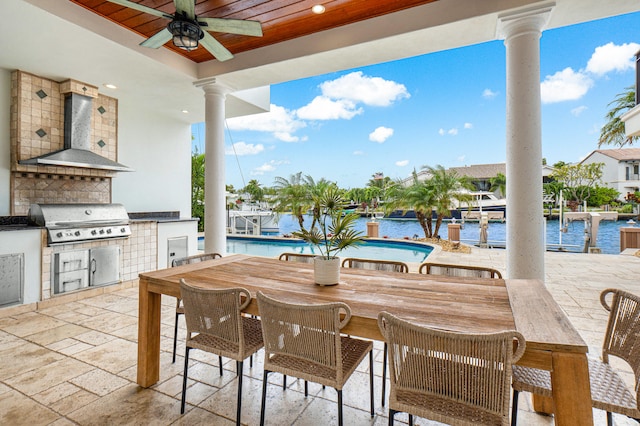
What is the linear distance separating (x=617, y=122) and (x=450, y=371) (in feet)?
44.9

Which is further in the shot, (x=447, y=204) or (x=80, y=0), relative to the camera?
(x=447, y=204)

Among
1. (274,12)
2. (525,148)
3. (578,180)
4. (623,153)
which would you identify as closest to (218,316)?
(525,148)

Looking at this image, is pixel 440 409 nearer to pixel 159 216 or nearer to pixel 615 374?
pixel 615 374

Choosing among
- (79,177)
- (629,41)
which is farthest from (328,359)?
(629,41)

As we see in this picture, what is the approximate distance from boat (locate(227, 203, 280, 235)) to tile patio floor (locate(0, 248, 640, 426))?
7.45 meters

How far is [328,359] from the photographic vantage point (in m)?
1.50

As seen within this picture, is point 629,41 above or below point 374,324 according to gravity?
above

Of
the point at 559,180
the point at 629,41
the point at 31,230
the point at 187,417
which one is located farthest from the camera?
the point at 629,41

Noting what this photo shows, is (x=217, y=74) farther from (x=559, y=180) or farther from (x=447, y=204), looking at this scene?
(x=559, y=180)

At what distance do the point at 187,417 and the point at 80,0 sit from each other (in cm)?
367

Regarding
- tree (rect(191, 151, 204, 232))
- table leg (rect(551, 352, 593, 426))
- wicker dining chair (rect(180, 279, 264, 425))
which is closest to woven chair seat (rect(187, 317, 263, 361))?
wicker dining chair (rect(180, 279, 264, 425))

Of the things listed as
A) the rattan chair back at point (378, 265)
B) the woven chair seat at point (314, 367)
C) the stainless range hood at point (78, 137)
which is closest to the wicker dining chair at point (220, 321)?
the woven chair seat at point (314, 367)

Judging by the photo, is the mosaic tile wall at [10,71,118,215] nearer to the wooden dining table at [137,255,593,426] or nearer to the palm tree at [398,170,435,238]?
the wooden dining table at [137,255,593,426]

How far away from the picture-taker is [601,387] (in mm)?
1380
